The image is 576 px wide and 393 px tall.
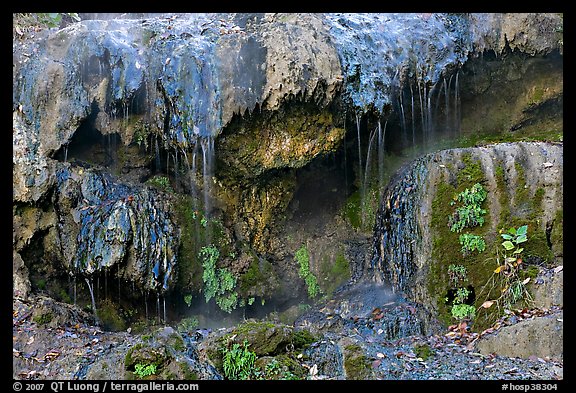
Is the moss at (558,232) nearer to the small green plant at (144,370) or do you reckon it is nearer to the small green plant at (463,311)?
the small green plant at (463,311)

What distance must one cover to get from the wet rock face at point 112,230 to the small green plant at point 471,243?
16.5 ft

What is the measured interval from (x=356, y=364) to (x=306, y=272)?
15.7 feet

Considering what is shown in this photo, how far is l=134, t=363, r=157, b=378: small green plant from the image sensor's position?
5406mm

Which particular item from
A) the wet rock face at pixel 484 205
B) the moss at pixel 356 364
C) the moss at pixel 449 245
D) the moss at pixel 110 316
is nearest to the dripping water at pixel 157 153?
the moss at pixel 110 316

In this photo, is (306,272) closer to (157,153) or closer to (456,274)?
(456,274)

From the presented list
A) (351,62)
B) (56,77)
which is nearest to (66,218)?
(56,77)

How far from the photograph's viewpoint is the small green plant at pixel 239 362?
20.7 ft

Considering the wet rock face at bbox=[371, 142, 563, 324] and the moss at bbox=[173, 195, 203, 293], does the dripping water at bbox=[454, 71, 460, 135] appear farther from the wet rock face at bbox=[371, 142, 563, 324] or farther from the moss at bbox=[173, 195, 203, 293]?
the moss at bbox=[173, 195, 203, 293]

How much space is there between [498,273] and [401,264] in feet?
5.30

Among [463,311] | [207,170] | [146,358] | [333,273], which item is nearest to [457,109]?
[333,273]

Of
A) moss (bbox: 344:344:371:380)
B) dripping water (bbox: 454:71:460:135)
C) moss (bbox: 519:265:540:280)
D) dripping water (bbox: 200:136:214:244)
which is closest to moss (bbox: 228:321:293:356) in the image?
moss (bbox: 344:344:371:380)

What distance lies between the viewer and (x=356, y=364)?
259 inches

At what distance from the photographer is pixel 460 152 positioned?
910 cm

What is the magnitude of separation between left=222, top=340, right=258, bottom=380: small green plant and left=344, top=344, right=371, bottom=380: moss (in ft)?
3.67
